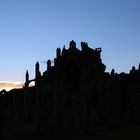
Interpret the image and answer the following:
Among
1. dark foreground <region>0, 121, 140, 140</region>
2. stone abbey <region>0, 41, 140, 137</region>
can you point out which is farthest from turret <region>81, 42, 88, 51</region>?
dark foreground <region>0, 121, 140, 140</region>

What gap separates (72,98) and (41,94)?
5.22 meters

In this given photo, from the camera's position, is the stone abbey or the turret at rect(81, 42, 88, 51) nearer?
the stone abbey

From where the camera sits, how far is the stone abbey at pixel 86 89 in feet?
135

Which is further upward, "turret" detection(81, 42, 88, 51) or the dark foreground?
"turret" detection(81, 42, 88, 51)

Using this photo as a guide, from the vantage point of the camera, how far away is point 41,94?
148 feet

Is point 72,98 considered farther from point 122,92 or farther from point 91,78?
point 122,92

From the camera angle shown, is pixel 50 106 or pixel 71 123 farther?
pixel 50 106

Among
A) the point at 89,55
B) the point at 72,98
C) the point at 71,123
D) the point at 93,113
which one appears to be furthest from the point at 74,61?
the point at 71,123

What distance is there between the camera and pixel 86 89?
42031 millimetres

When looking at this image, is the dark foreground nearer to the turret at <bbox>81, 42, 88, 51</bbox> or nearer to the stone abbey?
the stone abbey

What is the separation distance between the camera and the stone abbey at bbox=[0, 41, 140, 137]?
135ft

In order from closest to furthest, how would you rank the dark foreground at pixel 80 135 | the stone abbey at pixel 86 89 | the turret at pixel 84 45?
the dark foreground at pixel 80 135
the stone abbey at pixel 86 89
the turret at pixel 84 45

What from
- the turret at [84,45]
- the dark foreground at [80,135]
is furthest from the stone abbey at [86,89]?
the dark foreground at [80,135]

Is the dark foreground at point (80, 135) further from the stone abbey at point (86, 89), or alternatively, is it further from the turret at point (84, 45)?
the turret at point (84, 45)
